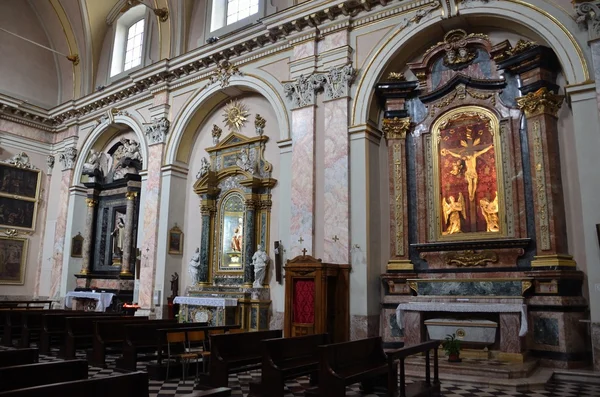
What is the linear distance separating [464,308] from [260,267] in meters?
4.89

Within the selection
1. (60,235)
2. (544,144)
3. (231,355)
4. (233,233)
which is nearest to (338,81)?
(544,144)

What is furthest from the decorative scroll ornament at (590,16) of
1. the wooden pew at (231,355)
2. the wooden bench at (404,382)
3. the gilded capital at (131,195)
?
the gilded capital at (131,195)

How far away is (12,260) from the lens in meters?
17.2

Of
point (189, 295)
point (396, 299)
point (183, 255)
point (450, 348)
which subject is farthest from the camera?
point (183, 255)

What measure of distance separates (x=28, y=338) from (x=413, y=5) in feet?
32.9

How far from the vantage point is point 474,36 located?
10.0m

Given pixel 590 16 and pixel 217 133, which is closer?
pixel 590 16

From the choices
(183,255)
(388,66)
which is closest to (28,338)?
(183,255)

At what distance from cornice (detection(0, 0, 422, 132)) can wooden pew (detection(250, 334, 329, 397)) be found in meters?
7.30

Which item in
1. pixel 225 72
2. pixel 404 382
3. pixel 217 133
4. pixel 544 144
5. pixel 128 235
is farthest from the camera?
pixel 128 235

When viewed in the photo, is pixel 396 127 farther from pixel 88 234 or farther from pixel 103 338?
pixel 88 234

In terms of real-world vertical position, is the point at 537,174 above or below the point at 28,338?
above

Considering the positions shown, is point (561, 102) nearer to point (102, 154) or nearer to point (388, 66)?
point (388, 66)

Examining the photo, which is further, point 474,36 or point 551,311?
point 474,36
